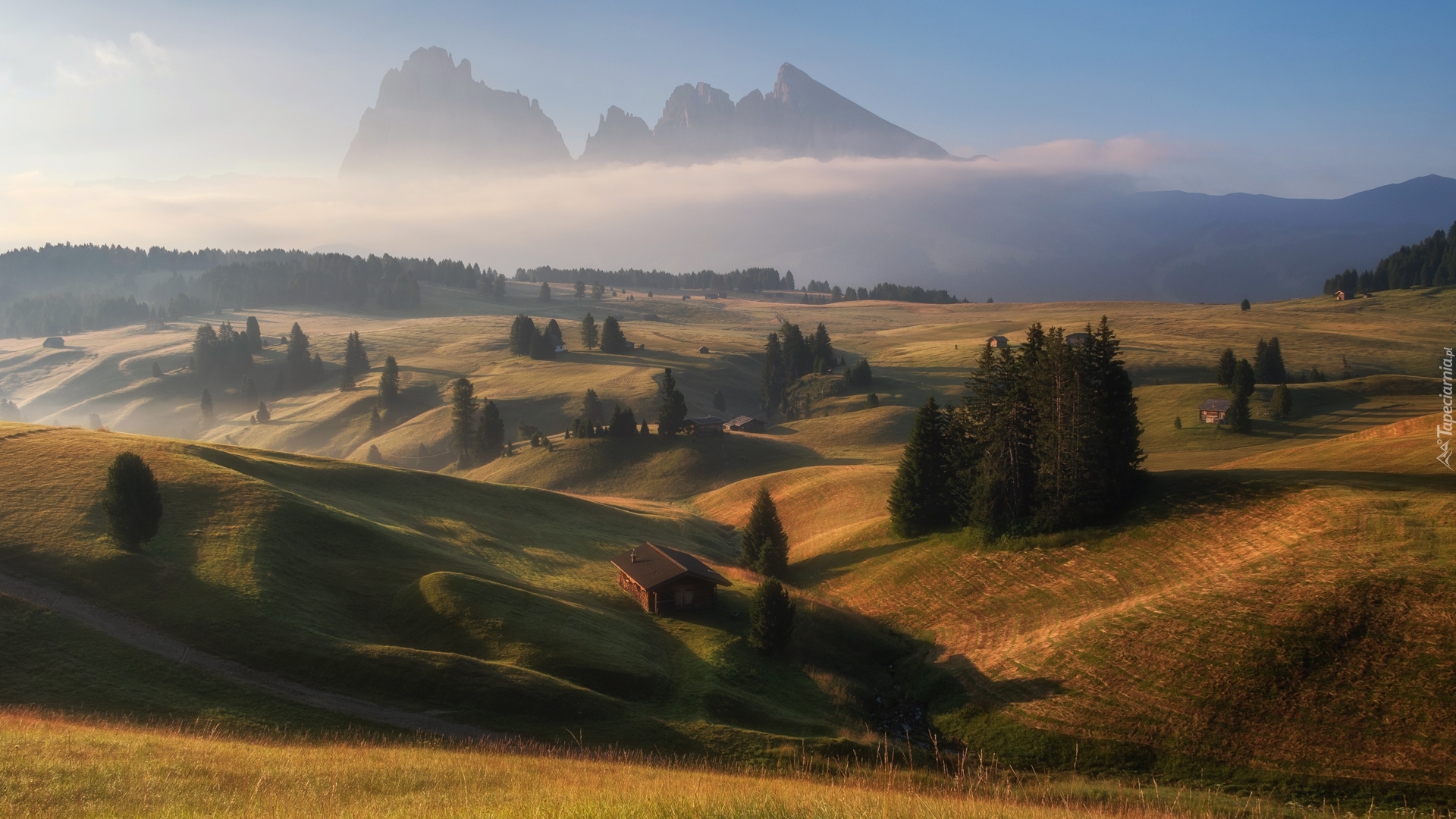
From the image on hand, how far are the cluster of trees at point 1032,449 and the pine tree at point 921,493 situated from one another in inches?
2.6

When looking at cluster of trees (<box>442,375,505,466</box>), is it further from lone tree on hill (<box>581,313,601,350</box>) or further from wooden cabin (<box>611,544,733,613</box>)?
wooden cabin (<box>611,544,733,613</box>)

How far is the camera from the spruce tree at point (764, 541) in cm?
6244

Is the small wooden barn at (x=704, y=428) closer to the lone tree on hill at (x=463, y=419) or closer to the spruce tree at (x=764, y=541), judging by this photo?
the lone tree on hill at (x=463, y=419)

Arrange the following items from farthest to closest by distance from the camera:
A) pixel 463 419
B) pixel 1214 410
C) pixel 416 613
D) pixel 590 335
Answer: pixel 590 335 < pixel 463 419 < pixel 1214 410 < pixel 416 613

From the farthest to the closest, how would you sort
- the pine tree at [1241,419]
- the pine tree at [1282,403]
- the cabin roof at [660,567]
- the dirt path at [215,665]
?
the pine tree at [1282,403]
the pine tree at [1241,419]
the cabin roof at [660,567]
the dirt path at [215,665]

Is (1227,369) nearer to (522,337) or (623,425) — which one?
(623,425)

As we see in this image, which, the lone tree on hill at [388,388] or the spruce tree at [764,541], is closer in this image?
the spruce tree at [764,541]

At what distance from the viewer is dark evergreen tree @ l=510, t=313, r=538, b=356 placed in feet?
632

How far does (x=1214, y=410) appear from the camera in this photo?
91000 millimetres

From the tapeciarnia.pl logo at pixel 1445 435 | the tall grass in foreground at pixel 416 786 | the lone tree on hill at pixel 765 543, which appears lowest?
the lone tree on hill at pixel 765 543

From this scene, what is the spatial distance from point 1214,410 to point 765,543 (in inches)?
2453

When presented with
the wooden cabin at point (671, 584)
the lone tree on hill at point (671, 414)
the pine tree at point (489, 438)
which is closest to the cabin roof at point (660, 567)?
the wooden cabin at point (671, 584)

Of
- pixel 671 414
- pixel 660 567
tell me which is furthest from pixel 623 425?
pixel 660 567

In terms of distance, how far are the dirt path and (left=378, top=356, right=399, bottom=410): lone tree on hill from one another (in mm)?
131259
